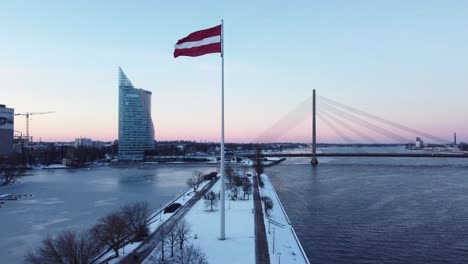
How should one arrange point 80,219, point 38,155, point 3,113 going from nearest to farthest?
point 80,219 < point 3,113 < point 38,155

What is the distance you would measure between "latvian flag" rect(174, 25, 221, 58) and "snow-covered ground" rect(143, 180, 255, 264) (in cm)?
665

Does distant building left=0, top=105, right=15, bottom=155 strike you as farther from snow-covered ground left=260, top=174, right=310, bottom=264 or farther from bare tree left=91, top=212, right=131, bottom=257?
bare tree left=91, top=212, right=131, bottom=257

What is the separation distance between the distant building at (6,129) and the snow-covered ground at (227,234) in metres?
45.0

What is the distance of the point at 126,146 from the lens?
84.8 m

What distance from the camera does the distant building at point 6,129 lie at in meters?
→ 53.9

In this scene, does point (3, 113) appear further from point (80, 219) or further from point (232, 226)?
point (232, 226)

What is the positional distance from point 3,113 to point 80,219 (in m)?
43.6

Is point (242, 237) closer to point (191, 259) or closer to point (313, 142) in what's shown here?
point (191, 259)

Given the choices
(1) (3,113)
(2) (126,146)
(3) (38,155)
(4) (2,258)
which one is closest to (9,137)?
(1) (3,113)

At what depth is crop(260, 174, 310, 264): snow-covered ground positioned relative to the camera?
12.9 meters

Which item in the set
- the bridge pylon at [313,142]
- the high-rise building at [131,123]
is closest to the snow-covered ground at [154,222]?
the bridge pylon at [313,142]

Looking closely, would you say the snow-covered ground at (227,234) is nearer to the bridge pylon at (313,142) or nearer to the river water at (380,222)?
the river water at (380,222)

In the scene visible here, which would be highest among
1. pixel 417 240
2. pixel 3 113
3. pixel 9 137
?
pixel 3 113

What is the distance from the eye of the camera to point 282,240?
594 inches
